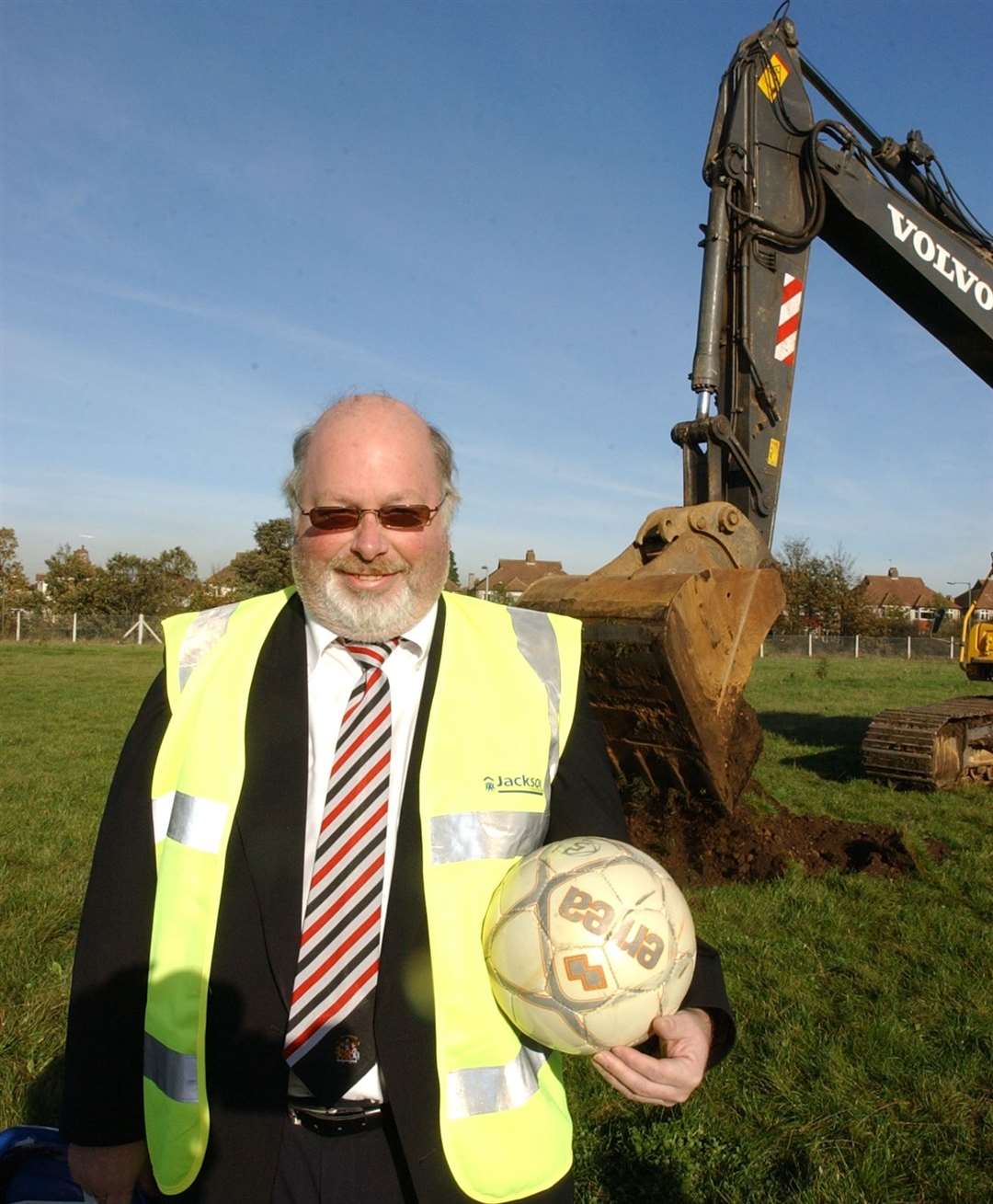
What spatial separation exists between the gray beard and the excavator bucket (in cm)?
254

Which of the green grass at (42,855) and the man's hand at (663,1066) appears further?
the green grass at (42,855)

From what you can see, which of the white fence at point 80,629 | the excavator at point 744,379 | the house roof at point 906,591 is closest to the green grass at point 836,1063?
the excavator at point 744,379

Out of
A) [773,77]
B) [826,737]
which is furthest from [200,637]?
[826,737]

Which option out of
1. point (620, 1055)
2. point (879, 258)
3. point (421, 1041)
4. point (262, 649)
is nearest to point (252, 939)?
point (421, 1041)

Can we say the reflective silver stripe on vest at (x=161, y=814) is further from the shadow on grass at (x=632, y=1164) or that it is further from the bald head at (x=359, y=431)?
the shadow on grass at (x=632, y=1164)

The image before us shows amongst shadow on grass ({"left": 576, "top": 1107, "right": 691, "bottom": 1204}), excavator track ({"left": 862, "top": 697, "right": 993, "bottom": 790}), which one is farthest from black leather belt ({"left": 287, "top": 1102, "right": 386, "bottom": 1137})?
excavator track ({"left": 862, "top": 697, "right": 993, "bottom": 790})

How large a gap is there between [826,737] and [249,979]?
13.3 meters

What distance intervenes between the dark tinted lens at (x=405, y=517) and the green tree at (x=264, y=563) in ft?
153

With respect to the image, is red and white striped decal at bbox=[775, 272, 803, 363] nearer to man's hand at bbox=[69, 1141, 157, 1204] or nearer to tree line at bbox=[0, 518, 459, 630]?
man's hand at bbox=[69, 1141, 157, 1204]

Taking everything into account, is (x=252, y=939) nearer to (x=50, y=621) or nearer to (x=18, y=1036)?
(x=18, y=1036)

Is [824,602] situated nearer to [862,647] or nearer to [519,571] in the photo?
[862,647]

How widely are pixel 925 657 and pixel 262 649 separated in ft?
136

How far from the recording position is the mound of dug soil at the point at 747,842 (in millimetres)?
5895

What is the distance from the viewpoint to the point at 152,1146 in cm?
186
